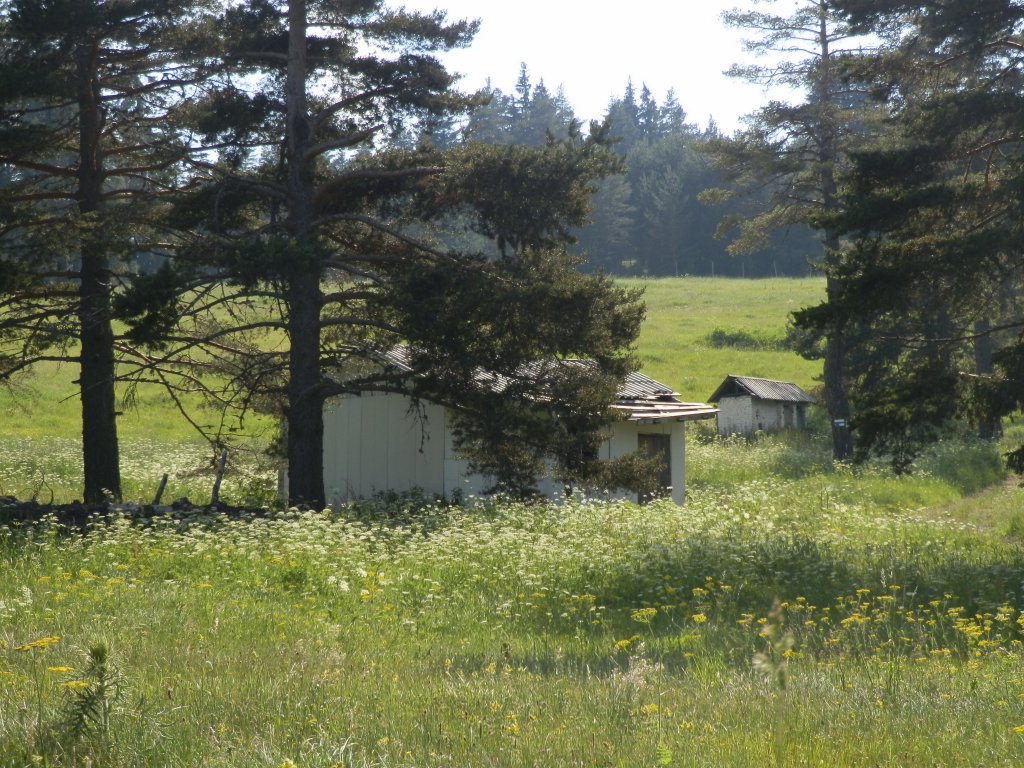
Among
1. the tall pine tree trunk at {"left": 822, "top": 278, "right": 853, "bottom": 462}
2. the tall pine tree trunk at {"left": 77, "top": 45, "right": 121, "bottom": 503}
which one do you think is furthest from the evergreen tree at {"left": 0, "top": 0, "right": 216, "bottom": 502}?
the tall pine tree trunk at {"left": 822, "top": 278, "right": 853, "bottom": 462}

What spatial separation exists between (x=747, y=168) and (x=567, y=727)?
1219 inches

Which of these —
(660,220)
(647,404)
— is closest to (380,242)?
(647,404)

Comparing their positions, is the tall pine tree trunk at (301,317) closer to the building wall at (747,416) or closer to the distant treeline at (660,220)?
the building wall at (747,416)

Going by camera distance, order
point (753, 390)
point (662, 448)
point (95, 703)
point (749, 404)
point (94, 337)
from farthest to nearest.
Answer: point (749, 404) < point (753, 390) < point (662, 448) < point (94, 337) < point (95, 703)

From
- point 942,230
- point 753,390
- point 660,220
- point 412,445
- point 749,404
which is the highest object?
point 660,220

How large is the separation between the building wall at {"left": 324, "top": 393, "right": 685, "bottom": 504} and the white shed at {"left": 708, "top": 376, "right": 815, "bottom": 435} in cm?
2031

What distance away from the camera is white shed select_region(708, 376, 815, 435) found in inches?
1799

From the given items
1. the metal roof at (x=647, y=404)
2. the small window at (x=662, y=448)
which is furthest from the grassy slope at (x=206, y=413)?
the small window at (x=662, y=448)

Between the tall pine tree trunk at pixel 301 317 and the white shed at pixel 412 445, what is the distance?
317 centimetres

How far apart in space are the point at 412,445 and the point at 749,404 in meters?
Result: 24.8

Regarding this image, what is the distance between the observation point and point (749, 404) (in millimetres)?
45781

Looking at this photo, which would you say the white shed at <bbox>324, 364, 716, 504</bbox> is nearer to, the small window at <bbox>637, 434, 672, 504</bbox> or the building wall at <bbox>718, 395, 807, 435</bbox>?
the small window at <bbox>637, 434, 672, 504</bbox>

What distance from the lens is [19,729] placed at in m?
4.84

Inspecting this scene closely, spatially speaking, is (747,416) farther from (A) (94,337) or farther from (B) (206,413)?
(A) (94,337)
